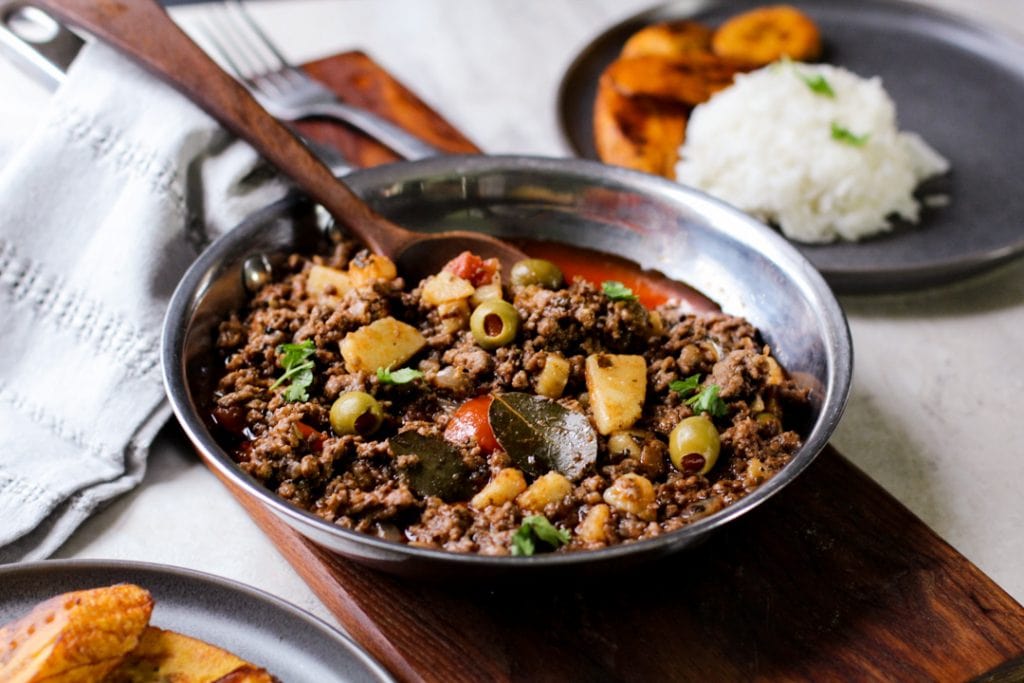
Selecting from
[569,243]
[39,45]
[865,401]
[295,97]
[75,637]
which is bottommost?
[865,401]

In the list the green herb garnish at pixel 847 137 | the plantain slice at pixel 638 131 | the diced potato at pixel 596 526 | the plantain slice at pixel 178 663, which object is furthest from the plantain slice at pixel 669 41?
the plantain slice at pixel 178 663

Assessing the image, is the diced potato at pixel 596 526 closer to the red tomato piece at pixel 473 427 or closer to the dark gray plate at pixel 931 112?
the red tomato piece at pixel 473 427

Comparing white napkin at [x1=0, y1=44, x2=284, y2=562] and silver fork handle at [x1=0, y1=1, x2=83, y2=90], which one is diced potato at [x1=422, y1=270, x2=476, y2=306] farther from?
silver fork handle at [x1=0, y1=1, x2=83, y2=90]

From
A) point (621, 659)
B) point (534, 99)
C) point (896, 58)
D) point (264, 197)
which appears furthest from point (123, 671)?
point (896, 58)

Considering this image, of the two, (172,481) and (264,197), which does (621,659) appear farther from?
(264,197)

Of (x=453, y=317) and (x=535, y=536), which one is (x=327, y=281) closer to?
(x=453, y=317)

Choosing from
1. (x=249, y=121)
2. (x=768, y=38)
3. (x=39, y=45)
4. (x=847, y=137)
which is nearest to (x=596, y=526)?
(x=249, y=121)
